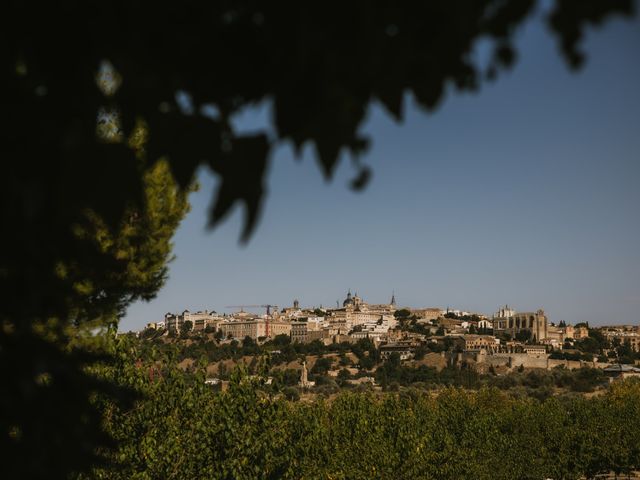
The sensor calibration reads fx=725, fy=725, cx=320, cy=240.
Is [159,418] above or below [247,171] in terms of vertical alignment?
below

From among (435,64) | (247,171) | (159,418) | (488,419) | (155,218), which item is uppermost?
(155,218)

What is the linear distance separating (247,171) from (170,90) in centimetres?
25

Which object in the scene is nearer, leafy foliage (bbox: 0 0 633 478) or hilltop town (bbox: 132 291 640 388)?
leafy foliage (bbox: 0 0 633 478)

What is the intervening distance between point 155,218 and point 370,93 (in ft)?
24.8

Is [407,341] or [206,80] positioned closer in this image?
[206,80]

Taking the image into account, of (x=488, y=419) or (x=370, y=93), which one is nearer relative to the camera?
(x=370, y=93)

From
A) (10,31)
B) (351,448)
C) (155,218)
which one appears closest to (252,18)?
(10,31)

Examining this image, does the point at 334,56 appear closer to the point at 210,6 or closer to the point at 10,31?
the point at 210,6

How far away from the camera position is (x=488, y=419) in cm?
2730

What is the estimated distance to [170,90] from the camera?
56.0 inches

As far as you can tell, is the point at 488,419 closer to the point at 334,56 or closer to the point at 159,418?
the point at 159,418

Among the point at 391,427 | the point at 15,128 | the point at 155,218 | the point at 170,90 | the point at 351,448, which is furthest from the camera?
the point at 391,427

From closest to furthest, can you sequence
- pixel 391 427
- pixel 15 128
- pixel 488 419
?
pixel 15 128, pixel 391 427, pixel 488 419

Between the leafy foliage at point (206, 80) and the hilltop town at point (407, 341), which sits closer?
the leafy foliage at point (206, 80)
